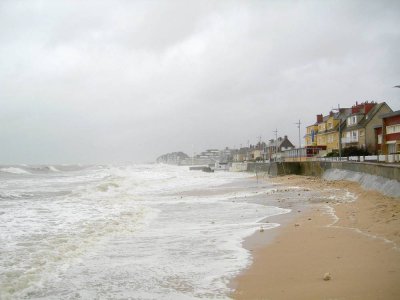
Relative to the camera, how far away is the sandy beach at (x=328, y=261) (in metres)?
4.83

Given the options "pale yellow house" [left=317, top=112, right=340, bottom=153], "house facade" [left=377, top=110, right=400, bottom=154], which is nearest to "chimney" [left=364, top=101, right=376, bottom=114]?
"pale yellow house" [left=317, top=112, right=340, bottom=153]

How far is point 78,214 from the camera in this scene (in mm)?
13352

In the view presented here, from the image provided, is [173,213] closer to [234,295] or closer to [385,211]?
[385,211]

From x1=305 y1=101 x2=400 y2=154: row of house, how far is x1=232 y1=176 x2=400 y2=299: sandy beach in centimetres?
3217

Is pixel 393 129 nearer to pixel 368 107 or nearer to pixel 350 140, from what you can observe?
pixel 368 107

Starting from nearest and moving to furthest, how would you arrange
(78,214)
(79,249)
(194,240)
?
(79,249) < (194,240) < (78,214)

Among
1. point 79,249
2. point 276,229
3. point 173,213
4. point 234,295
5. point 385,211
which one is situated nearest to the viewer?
point 234,295

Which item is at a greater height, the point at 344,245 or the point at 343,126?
the point at 343,126

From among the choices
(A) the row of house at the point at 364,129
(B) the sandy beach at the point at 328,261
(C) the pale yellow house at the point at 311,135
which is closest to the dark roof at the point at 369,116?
(A) the row of house at the point at 364,129

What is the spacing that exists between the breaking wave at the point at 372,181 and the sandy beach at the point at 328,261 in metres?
5.54

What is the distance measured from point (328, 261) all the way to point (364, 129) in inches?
1946

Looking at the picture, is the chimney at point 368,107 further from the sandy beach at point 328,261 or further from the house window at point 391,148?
the sandy beach at point 328,261

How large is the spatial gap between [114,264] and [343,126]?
56.9 m

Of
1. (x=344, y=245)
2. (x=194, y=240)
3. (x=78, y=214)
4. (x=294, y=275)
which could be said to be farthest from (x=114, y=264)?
(x=78, y=214)
